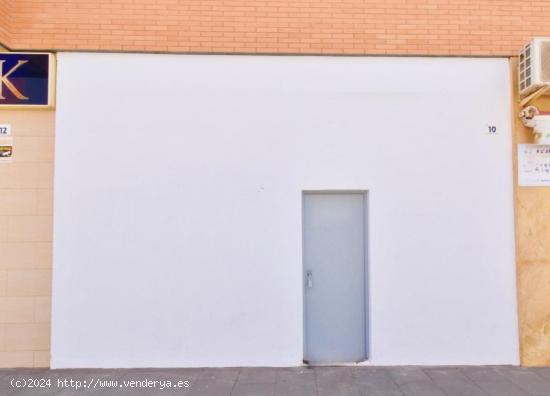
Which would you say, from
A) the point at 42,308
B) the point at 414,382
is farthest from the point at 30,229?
the point at 414,382

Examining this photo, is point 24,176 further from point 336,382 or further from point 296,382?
point 336,382

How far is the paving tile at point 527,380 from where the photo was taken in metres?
4.48

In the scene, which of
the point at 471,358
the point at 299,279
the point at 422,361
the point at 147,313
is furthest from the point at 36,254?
the point at 471,358

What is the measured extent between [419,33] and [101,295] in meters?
5.07

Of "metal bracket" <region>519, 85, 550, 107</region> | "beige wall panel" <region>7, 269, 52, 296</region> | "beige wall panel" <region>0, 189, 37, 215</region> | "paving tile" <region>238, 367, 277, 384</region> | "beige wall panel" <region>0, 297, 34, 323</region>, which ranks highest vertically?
"metal bracket" <region>519, 85, 550, 107</region>

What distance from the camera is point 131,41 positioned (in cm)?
530

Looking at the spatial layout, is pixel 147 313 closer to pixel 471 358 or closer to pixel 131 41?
pixel 131 41

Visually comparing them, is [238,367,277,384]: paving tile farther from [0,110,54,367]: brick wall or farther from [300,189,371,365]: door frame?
[0,110,54,367]: brick wall

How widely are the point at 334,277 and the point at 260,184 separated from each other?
1.49 metres

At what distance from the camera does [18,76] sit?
5262 millimetres

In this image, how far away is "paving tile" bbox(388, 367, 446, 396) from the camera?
4414 millimetres

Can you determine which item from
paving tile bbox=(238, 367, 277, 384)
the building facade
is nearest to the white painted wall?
the building facade

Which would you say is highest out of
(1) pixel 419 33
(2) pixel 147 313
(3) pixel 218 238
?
(1) pixel 419 33

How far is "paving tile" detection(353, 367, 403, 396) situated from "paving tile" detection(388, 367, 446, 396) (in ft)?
0.25
